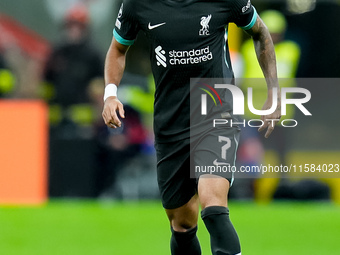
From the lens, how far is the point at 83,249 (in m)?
9.06

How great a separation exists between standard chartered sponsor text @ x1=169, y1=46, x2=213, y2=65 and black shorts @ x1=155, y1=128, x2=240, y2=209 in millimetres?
494

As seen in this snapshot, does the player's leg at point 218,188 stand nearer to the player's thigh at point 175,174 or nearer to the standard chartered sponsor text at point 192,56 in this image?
the player's thigh at point 175,174

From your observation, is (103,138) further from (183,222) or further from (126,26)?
(126,26)

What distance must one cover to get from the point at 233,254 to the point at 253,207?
674cm

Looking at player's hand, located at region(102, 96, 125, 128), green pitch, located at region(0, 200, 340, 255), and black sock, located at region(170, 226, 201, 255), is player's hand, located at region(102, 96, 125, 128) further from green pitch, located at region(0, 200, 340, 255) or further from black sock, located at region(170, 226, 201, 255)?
green pitch, located at region(0, 200, 340, 255)

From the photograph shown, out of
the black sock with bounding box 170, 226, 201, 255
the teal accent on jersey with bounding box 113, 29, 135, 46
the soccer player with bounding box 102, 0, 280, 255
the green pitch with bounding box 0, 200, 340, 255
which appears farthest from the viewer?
the green pitch with bounding box 0, 200, 340, 255

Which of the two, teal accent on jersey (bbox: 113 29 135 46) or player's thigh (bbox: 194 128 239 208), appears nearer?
player's thigh (bbox: 194 128 239 208)

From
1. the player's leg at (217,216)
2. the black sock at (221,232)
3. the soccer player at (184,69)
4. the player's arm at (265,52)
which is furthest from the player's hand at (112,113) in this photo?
the player's arm at (265,52)

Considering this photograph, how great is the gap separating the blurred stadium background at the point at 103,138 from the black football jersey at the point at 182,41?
4098 millimetres

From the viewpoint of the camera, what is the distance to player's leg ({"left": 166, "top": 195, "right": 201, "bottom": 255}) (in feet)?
22.1

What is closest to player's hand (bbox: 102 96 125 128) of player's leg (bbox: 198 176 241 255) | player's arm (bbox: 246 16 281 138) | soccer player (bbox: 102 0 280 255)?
soccer player (bbox: 102 0 280 255)

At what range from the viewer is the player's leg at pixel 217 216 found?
230 inches

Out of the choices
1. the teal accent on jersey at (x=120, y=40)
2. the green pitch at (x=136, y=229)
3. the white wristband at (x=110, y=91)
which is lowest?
the green pitch at (x=136, y=229)


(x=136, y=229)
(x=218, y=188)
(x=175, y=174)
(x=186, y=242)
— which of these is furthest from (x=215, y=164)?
(x=136, y=229)
